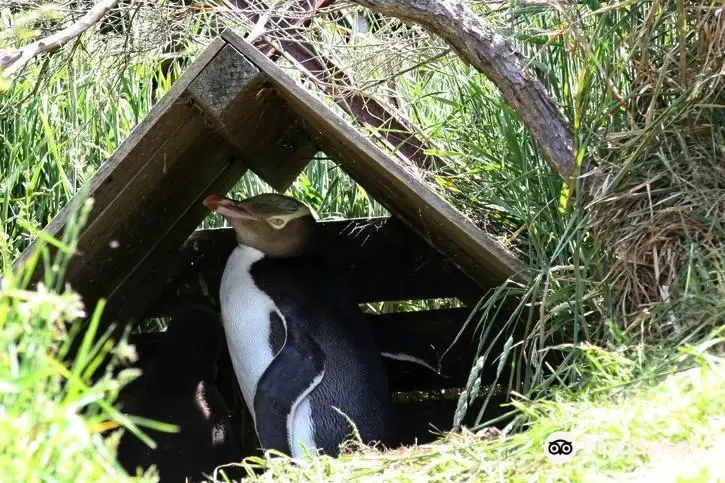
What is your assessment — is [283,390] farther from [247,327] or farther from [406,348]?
[406,348]

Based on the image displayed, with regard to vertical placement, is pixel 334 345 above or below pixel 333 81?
below

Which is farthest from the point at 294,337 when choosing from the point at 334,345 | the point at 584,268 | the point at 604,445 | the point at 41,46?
the point at 604,445

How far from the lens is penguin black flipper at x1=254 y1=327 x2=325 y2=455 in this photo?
9.75 feet

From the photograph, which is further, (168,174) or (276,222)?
(276,222)

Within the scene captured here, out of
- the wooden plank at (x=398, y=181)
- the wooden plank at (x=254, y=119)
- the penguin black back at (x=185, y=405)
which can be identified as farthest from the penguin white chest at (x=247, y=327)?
the wooden plank at (x=398, y=181)

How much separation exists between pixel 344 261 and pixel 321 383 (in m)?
0.62

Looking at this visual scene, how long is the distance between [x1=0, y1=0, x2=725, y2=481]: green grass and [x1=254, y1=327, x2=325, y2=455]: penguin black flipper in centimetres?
63

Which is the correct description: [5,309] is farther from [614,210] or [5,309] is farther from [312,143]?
[312,143]

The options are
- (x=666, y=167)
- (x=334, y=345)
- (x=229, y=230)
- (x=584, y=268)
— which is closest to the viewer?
(x=666, y=167)

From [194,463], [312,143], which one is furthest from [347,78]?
[194,463]

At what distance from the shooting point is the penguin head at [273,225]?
343 centimetres

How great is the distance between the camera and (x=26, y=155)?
3793 mm

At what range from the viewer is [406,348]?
11.3ft

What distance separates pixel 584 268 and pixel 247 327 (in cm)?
126
